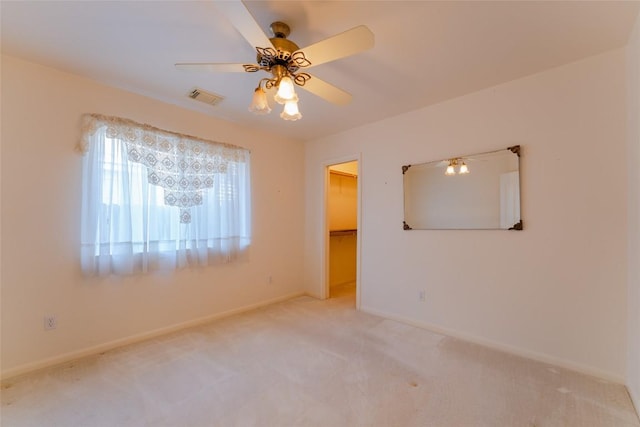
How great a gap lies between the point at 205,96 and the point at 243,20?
5.34ft

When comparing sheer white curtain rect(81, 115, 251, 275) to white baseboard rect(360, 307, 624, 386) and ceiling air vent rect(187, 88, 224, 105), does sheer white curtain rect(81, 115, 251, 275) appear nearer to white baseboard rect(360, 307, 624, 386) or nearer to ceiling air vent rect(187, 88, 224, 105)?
ceiling air vent rect(187, 88, 224, 105)

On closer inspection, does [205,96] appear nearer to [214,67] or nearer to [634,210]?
[214,67]

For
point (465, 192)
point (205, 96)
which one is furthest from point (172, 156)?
point (465, 192)

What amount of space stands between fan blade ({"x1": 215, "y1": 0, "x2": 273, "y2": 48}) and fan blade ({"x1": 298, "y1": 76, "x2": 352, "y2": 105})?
0.42m

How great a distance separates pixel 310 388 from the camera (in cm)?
190

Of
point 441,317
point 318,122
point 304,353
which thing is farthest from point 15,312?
point 441,317

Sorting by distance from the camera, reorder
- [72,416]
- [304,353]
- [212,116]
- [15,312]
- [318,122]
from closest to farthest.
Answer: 1. [72,416]
2. [15,312]
3. [304,353]
4. [212,116]
5. [318,122]

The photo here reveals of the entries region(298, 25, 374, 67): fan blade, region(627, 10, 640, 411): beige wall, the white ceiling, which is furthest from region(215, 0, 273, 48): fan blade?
region(627, 10, 640, 411): beige wall

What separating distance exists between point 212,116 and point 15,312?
2467mm

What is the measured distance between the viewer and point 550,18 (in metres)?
1.67

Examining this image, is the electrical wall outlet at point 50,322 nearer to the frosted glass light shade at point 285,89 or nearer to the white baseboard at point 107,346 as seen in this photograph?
the white baseboard at point 107,346

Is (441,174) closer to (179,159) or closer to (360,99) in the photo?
(360,99)

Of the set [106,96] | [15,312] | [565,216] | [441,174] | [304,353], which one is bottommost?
[304,353]

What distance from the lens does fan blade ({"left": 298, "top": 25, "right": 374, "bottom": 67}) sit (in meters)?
1.34
